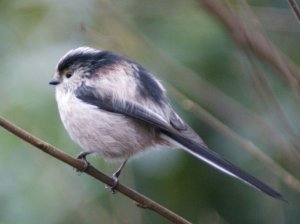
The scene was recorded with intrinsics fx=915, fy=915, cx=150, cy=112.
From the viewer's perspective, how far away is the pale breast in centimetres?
329

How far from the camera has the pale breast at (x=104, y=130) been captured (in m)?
3.29

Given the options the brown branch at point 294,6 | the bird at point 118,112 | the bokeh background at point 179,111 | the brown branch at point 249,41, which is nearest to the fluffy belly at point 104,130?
the bird at point 118,112

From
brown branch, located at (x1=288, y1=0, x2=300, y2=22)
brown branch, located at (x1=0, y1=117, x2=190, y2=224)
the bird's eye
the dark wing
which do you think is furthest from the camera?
the bird's eye

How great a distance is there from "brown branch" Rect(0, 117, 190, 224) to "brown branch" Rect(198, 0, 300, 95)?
571mm

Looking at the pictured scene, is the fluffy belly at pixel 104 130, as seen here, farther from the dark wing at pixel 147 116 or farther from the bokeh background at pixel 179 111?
the bokeh background at pixel 179 111

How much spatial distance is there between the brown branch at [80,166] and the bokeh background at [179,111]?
62cm

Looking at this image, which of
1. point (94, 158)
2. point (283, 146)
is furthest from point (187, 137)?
point (94, 158)

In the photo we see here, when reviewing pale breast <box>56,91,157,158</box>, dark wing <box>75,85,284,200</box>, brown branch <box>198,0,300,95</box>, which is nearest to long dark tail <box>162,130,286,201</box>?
dark wing <box>75,85,284,200</box>

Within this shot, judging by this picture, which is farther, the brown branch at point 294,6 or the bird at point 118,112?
the bird at point 118,112

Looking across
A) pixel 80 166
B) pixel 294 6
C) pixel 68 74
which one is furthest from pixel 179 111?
pixel 294 6

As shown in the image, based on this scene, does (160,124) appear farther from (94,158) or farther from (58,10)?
(58,10)

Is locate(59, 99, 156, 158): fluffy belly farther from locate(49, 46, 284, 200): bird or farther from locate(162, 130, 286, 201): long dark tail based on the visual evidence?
locate(162, 130, 286, 201): long dark tail

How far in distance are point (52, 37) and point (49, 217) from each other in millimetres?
886

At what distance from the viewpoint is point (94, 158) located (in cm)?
379
